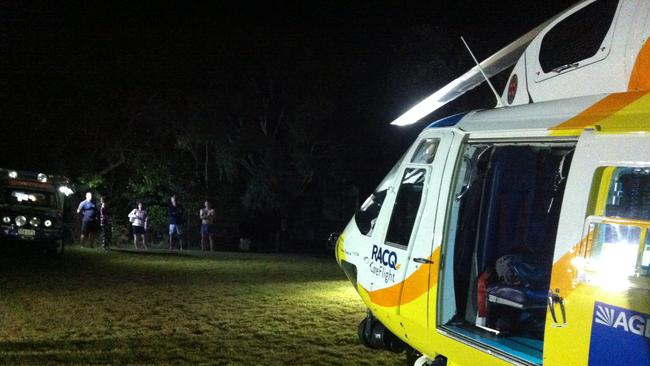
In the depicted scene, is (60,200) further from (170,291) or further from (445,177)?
(445,177)

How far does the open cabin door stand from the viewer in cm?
342

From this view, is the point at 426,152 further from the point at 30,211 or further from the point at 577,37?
the point at 30,211

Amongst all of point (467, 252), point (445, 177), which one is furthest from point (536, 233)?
point (445, 177)

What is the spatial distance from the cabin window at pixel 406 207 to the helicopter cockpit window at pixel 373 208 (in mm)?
271

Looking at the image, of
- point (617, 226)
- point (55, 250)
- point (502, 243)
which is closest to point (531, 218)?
point (502, 243)

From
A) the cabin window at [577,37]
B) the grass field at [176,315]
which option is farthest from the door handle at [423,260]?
the grass field at [176,315]

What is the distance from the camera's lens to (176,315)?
9.32m

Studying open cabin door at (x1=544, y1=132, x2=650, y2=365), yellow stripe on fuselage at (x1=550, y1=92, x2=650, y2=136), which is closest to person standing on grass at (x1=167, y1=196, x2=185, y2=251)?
yellow stripe on fuselage at (x1=550, y1=92, x2=650, y2=136)

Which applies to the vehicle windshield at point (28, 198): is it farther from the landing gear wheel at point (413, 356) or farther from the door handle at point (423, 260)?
the door handle at point (423, 260)

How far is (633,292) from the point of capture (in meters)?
3.40

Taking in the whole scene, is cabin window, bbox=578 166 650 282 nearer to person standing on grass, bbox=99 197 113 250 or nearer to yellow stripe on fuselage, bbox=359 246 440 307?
yellow stripe on fuselage, bbox=359 246 440 307

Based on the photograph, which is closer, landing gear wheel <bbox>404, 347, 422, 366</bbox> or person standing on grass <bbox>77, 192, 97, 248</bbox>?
landing gear wheel <bbox>404, 347, 422, 366</bbox>

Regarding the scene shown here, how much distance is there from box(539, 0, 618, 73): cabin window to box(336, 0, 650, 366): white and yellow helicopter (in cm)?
1

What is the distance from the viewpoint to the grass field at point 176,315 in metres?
7.18
